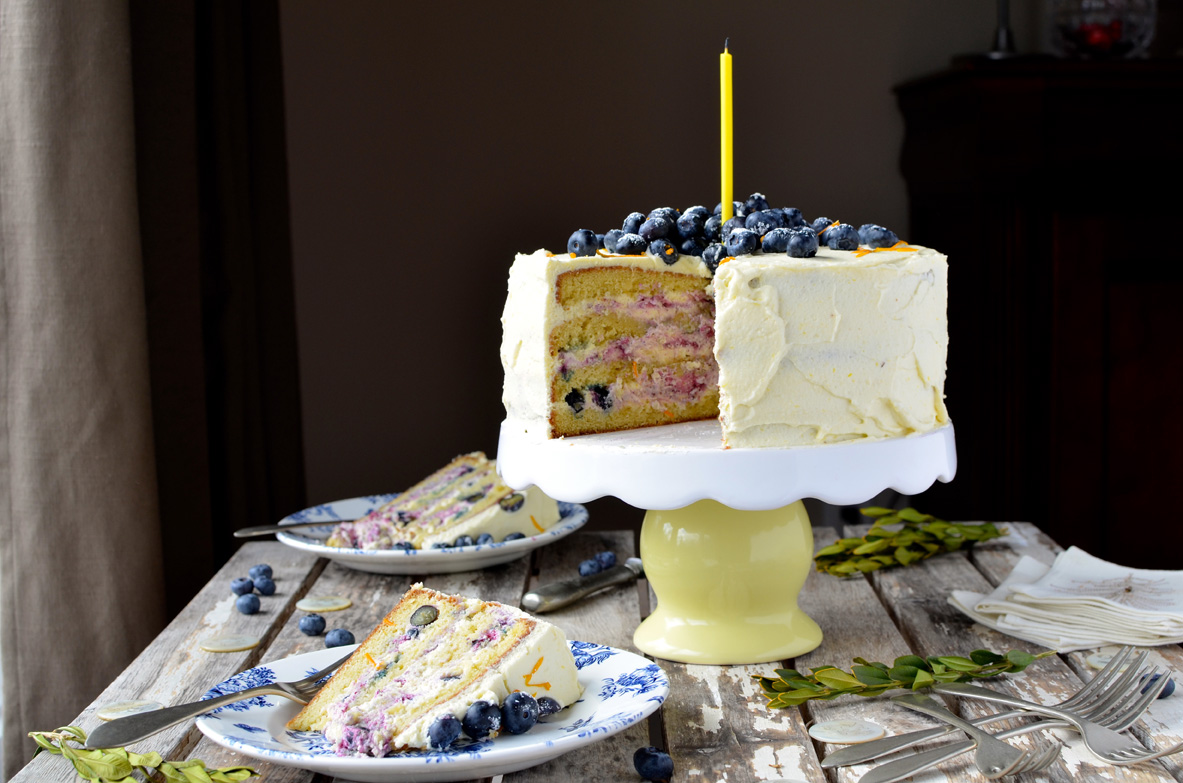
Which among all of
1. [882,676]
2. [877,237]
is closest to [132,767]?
[882,676]

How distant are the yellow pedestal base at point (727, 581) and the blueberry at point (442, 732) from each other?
60cm

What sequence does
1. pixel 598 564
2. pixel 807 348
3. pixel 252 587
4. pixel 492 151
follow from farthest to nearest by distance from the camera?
pixel 492 151
pixel 598 564
pixel 252 587
pixel 807 348

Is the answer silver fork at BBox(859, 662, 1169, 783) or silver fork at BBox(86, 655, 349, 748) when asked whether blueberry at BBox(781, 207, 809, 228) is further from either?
silver fork at BBox(86, 655, 349, 748)

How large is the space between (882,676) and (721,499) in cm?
34

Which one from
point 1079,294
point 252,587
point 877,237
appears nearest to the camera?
point 877,237

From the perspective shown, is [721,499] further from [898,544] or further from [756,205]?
[898,544]

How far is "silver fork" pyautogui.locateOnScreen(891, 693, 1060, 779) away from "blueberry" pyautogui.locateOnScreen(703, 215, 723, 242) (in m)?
0.94

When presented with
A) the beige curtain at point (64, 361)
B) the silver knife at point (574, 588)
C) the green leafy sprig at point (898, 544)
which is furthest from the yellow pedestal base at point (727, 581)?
the beige curtain at point (64, 361)

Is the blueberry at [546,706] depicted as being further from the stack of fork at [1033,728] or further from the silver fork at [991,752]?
the silver fork at [991,752]

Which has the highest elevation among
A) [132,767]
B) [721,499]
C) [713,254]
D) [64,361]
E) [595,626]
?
[713,254]

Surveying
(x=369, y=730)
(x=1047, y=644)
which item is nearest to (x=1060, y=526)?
(x=1047, y=644)

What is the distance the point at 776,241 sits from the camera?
6.15ft

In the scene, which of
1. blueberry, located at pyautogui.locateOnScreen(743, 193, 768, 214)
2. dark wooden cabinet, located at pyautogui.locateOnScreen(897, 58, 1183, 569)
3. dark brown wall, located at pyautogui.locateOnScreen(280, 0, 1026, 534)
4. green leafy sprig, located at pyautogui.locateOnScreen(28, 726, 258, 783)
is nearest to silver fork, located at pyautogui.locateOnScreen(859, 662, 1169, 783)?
green leafy sprig, located at pyautogui.locateOnScreen(28, 726, 258, 783)

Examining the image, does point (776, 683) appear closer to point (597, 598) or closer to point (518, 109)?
point (597, 598)
